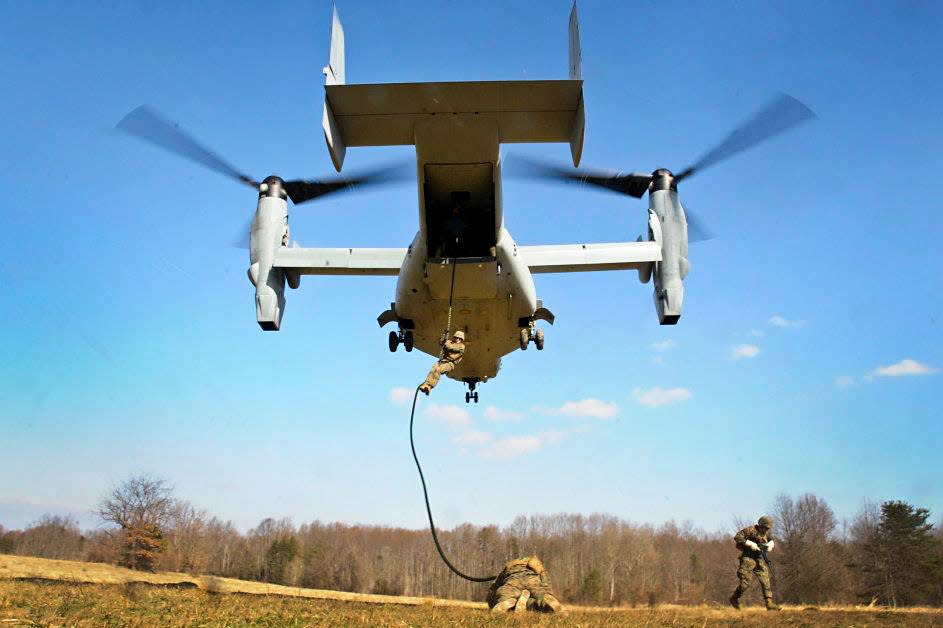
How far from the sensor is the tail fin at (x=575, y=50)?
842 cm

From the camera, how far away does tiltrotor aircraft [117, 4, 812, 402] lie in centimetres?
819

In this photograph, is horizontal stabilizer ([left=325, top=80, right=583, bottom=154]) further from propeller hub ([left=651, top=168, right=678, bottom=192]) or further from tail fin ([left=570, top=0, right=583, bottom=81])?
propeller hub ([left=651, top=168, right=678, bottom=192])

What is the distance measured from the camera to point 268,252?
1366 cm

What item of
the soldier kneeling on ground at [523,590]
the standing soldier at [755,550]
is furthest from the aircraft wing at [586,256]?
the soldier kneeling on ground at [523,590]

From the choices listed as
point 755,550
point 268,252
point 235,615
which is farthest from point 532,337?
point 235,615

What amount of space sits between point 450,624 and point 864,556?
95.3 feet

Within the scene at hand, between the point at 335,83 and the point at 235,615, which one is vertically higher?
the point at 335,83

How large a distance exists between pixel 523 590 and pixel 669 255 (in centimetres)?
775

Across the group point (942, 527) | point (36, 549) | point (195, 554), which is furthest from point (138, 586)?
point (942, 527)

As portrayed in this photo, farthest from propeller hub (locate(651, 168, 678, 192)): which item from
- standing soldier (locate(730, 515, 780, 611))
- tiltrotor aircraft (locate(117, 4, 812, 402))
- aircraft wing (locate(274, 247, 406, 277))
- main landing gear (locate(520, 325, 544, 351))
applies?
standing soldier (locate(730, 515, 780, 611))

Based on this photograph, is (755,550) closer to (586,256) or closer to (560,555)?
(586,256)

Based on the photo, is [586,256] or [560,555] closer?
[586,256]

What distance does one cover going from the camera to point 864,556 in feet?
91.2

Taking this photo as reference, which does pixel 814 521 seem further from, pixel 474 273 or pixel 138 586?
pixel 138 586
